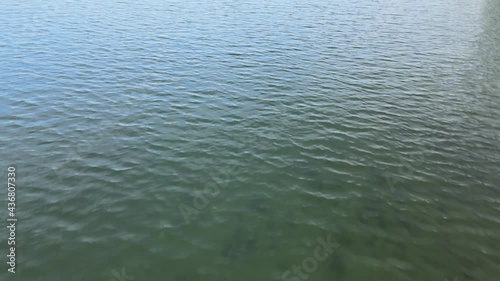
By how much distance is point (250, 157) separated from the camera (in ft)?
83.4

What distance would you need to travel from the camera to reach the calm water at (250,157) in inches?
695

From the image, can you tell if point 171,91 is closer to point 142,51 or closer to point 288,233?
point 142,51

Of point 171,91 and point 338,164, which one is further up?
point 171,91

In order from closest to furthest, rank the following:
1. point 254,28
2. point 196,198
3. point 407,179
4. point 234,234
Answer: point 234,234 < point 196,198 < point 407,179 < point 254,28

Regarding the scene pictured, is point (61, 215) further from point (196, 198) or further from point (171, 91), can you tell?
point (171, 91)

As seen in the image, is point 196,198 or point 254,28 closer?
point 196,198

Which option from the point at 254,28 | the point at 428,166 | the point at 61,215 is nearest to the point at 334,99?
the point at 428,166

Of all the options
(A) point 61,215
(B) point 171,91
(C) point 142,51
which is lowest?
(A) point 61,215

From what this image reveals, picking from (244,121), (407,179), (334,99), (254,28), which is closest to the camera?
(407,179)

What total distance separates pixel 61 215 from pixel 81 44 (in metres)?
35.7

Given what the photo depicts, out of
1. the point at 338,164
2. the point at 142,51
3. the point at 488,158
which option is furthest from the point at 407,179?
the point at 142,51

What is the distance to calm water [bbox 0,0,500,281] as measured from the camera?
17.7 m

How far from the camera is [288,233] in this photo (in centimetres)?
1909

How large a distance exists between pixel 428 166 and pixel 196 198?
15831 millimetres
